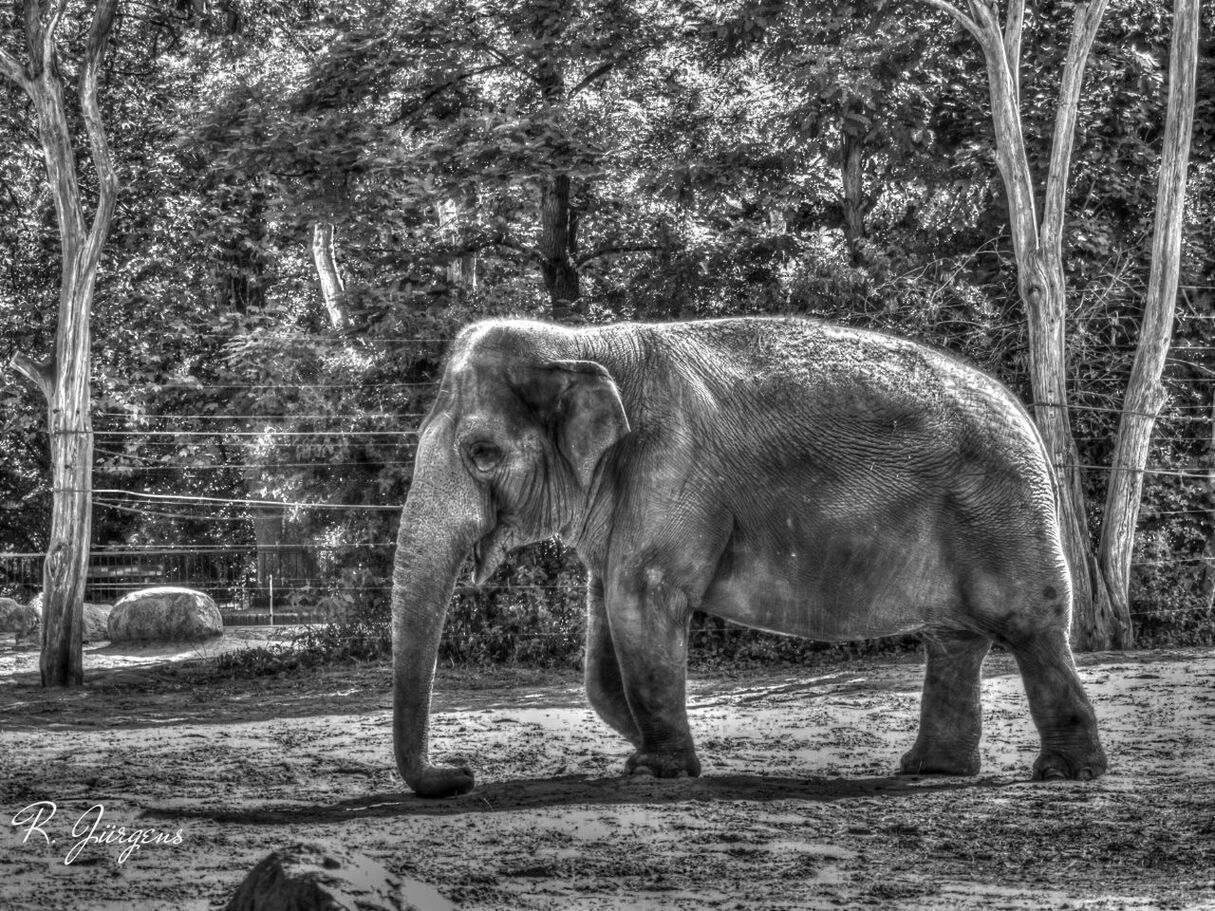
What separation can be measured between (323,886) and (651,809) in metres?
3.21

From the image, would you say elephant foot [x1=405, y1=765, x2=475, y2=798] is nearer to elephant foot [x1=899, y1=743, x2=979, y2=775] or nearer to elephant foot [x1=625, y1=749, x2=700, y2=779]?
elephant foot [x1=625, y1=749, x2=700, y2=779]

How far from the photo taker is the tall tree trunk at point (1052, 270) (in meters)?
16.2

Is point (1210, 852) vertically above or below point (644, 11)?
below

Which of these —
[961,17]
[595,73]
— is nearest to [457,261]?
[595,73]

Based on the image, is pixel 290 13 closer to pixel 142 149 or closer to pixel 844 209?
pixel 142 149

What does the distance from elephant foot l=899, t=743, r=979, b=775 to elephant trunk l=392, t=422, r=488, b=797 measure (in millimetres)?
2363

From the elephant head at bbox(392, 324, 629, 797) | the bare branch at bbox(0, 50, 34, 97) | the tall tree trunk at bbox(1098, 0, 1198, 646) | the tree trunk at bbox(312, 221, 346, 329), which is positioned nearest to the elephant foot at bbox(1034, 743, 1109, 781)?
the elephant head at bbox(392, 324, 629, 797)

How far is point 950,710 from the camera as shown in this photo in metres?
8.63

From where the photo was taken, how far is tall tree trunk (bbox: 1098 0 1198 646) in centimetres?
1655

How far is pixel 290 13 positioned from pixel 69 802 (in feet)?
49.5

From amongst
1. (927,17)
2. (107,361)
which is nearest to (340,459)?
(927,17)

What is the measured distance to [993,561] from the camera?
8.26m

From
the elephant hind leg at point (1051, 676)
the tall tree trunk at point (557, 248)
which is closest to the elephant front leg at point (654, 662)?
the elephant hind leg at point (1051, 676)

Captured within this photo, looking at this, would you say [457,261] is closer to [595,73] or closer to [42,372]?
[595,73]
